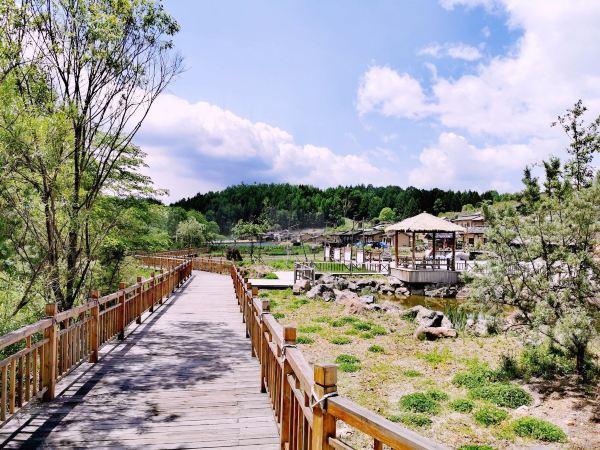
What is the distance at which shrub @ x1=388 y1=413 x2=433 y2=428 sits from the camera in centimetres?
568

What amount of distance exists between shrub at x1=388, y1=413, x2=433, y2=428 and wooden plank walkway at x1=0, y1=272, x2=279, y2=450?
1.87 m

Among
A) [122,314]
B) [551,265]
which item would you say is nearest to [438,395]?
[551,265]

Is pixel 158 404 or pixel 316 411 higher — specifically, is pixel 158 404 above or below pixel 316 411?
below

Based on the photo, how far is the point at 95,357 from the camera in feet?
22.1

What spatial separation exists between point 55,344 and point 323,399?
13.5 feet

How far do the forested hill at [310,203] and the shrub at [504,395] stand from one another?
98869 millimetres

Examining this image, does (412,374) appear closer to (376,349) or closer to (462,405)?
(462,405)

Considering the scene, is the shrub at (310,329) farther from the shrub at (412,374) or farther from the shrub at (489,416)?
the shrub at (489,416)

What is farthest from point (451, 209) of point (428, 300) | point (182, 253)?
point (428, 300)

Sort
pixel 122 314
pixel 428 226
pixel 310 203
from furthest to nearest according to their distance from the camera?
pixel 310 203, pixel 428 226, pixel 122 314

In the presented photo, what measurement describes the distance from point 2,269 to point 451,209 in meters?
111

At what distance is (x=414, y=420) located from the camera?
5.75 m

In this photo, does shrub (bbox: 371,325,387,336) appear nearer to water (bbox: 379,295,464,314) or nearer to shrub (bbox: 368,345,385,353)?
shrub (bbox: 368,345,385,353)

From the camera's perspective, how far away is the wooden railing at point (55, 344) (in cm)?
412
